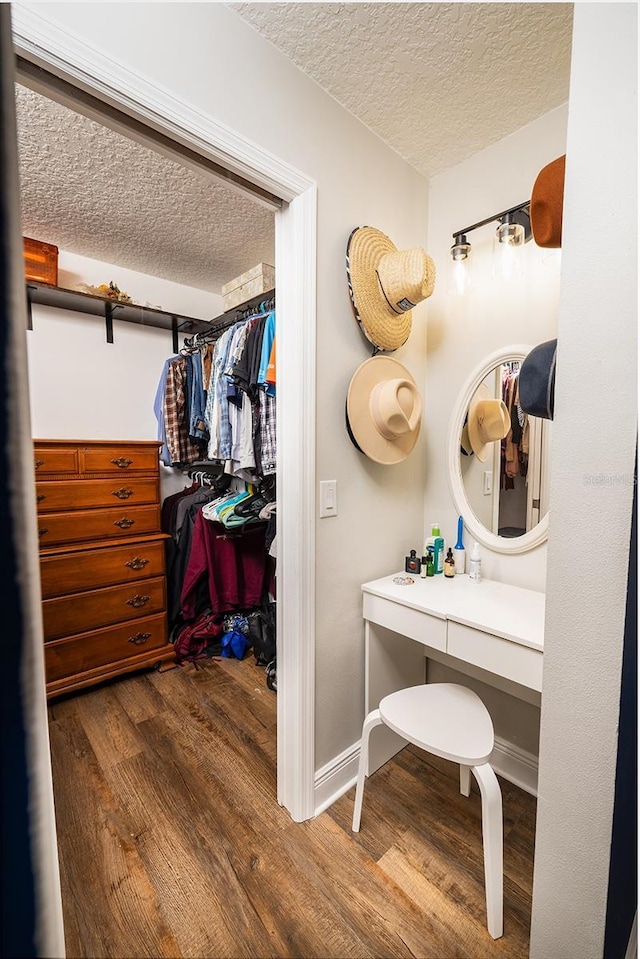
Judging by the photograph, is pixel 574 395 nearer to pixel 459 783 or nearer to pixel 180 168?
pixel 459 783

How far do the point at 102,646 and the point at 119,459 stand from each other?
1043mm

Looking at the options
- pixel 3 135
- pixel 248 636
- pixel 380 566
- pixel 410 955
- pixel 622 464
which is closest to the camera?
pixel 3 135

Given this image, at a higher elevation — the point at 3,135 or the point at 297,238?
the point at 297,238

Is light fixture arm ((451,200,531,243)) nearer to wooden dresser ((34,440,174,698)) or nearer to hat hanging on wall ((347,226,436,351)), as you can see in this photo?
hat hanging on wall ((347,226,436,351))

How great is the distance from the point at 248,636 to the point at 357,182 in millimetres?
2497

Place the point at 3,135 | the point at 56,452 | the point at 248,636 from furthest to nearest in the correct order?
the point at 248,636
the point at 56,452
the point at 3,135

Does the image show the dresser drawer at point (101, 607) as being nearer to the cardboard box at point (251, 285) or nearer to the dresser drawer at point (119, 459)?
the dresser drawer at point (119, 459)

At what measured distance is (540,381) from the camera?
2.78ft

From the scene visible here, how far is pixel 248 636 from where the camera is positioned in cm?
264

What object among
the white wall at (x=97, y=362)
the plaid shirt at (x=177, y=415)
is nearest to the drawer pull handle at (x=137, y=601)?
the plaid shirt at (x=177, y=415)

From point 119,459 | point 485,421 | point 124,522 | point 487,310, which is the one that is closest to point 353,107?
point 487,310

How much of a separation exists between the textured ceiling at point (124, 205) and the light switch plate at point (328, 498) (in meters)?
0.98

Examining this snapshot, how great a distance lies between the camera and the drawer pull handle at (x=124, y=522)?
2324 mm

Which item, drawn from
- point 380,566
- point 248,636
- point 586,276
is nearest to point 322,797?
point 380,566
